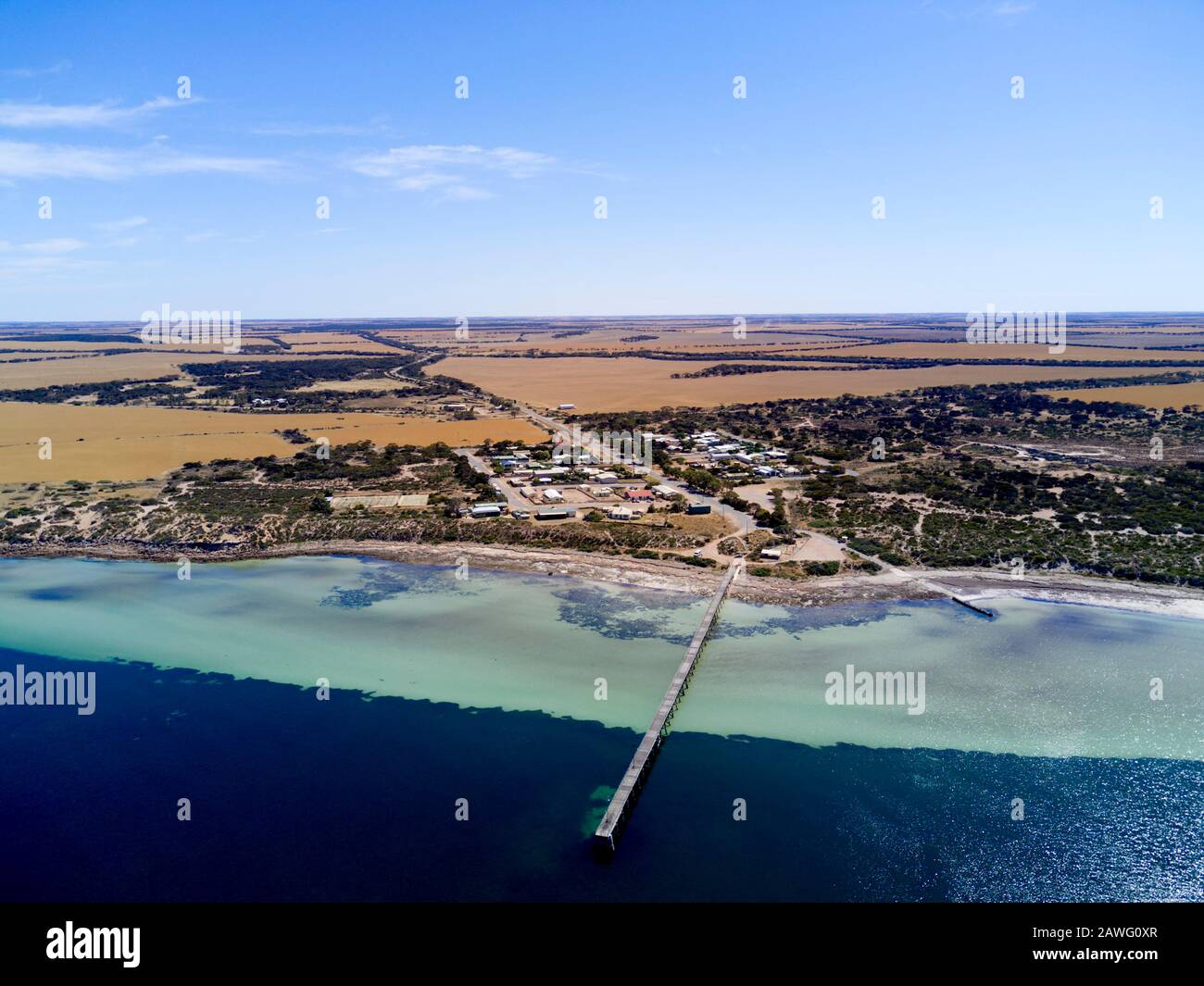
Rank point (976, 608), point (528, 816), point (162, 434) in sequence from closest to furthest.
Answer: point (528, 816), point (976, 608), point (162, 434)

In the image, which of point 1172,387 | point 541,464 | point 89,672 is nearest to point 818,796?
point 89,672

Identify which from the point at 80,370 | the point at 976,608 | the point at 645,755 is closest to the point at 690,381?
the point at 976,608

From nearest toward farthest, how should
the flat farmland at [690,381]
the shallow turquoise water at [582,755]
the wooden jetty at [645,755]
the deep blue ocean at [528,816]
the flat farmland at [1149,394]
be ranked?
the deep blue ocean at [528,816]
the shallow turquoise water at [582,755]
the wooden jetty at [645,755]
the flat farmland at [1149,394]
the flat farmland at [690,381]

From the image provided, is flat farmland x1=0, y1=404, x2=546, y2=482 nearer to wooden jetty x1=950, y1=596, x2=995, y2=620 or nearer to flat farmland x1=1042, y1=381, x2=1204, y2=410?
wooden jetty x1=950, y1=596, x2=995, y2=620

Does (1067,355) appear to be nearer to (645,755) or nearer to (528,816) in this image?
(645,755)

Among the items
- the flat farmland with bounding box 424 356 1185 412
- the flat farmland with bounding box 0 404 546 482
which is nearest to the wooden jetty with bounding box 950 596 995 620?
the flat farmland with bounding box 0 404 546 482

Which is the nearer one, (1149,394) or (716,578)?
(716,578)

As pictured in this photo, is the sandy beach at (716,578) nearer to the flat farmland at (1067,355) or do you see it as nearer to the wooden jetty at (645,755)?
the wooden jetty at (645,755)

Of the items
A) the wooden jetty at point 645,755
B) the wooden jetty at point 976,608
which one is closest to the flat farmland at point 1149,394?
the wooden jetty at point 976,608
